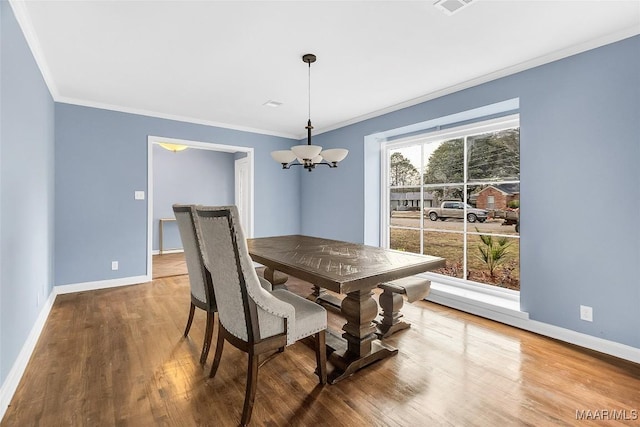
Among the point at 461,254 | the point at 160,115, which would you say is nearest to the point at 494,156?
the point at 461,254

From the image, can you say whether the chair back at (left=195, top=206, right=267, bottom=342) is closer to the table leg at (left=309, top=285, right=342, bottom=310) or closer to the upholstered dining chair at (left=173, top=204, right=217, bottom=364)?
the upholstered dining chair at (left=173, top=204, right=217, bottom=364)

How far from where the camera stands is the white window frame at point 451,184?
3336 millimetres

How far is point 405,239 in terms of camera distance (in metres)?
4.41

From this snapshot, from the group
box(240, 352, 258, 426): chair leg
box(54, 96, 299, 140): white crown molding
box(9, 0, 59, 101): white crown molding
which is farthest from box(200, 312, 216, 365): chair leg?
box(54, 96, 299, 140): white crown molding

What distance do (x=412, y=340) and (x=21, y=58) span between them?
363 cm

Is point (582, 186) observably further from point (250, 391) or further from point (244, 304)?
point (250, 391)

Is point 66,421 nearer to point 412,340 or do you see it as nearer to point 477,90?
point 412,340

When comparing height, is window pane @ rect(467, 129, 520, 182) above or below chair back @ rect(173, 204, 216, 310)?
above

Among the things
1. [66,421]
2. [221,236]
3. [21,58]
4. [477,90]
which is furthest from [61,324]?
[477,90]

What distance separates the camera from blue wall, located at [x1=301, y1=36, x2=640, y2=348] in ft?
7.45

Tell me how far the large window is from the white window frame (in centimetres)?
1

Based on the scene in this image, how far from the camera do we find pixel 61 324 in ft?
9.52

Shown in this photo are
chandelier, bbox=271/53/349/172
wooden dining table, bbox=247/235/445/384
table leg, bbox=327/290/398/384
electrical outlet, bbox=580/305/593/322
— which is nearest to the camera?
wooden dining table, bbox=247/235/445/384

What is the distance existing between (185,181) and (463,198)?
234 inches
